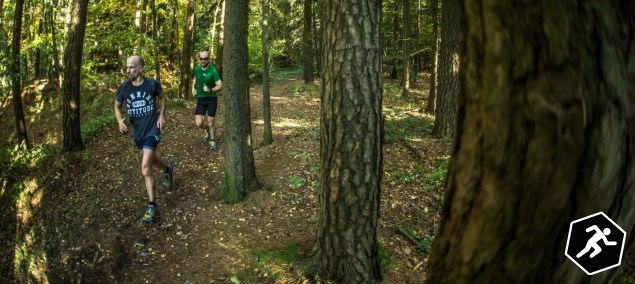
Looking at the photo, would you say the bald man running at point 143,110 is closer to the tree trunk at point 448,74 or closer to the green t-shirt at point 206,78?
the green t-shirt at point 206,78

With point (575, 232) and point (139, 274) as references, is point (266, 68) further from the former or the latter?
point (575, 232)

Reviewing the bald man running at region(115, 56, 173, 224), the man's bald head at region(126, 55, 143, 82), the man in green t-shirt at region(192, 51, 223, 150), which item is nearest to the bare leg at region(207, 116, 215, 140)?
the man in green t-shirt at region(192, 51, 223, 150)

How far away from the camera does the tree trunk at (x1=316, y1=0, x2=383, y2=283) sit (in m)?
4.00

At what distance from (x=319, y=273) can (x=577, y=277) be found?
4.07 m

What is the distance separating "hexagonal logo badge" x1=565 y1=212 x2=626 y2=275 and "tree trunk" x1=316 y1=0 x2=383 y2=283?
327cm

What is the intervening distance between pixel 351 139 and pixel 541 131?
3412mm

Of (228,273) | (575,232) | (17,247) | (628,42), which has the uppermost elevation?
(628,42)

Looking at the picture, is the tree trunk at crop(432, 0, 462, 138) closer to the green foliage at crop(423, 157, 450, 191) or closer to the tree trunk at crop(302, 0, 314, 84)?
the green foliage at crop(423, 157, 450, 191)

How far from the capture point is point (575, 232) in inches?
32.2

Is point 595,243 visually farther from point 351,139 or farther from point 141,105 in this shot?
point 141,105

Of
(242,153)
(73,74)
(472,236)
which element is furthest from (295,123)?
(472,236)

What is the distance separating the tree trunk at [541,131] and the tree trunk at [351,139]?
3.23 meters

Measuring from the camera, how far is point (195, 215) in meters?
6.61

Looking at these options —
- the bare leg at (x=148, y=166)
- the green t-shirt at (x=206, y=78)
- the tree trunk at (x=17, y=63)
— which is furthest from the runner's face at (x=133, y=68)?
the tree trunk at (x=17, y=63)
